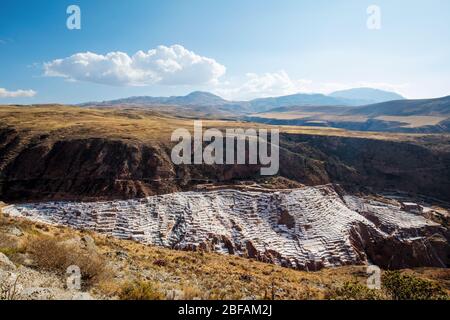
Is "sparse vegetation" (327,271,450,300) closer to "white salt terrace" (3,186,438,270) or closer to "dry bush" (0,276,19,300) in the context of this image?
"dry bush" (0,276,19,300)

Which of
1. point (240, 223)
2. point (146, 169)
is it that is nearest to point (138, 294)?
point (240, 223)

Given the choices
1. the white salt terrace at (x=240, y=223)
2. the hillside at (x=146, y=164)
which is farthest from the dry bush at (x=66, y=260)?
the hillside at (x=146, y=164)

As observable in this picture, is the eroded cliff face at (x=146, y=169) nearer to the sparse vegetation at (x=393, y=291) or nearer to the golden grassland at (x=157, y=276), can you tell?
the golden grassland at (x=157, y=276)

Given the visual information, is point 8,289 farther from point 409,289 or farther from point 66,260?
point 409,289
